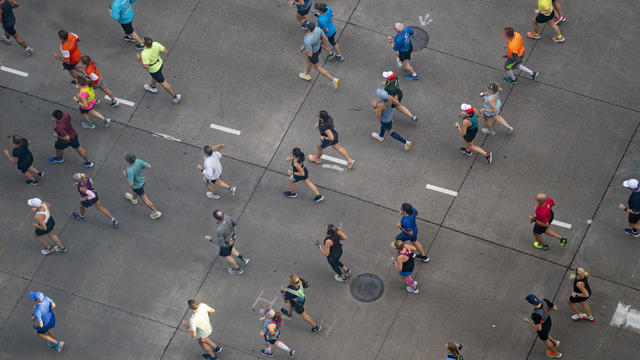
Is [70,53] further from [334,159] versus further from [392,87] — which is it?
[392,87]

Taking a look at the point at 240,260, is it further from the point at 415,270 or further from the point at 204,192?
the point at 415,270

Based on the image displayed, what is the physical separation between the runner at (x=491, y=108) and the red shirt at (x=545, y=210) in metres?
2.47

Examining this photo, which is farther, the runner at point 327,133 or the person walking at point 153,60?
the person walking at point 153,60

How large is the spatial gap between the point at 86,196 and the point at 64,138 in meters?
1.70

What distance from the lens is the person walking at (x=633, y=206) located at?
1487 cm

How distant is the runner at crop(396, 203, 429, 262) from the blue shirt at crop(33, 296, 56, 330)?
6632 mm

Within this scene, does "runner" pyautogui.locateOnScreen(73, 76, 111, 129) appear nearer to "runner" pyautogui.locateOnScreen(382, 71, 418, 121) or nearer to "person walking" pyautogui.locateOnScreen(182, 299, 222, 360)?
"person walking" pyautogui.locateOnScreen(182, 299, 222, 360)

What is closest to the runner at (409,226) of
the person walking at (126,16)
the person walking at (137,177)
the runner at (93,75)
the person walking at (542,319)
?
the person walking at (542,319)

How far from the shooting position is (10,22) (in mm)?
18422

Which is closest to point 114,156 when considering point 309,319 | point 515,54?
point 309,319

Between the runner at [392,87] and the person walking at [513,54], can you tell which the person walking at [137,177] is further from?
the person walking at [513,54]

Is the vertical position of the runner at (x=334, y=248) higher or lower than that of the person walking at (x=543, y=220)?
lower

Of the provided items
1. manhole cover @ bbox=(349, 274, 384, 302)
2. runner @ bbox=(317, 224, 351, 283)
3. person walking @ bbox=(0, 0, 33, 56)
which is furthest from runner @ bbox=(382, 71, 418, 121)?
person walking @ bbox=(0, 0, 33, 56)

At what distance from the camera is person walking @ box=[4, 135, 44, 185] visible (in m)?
16.2
